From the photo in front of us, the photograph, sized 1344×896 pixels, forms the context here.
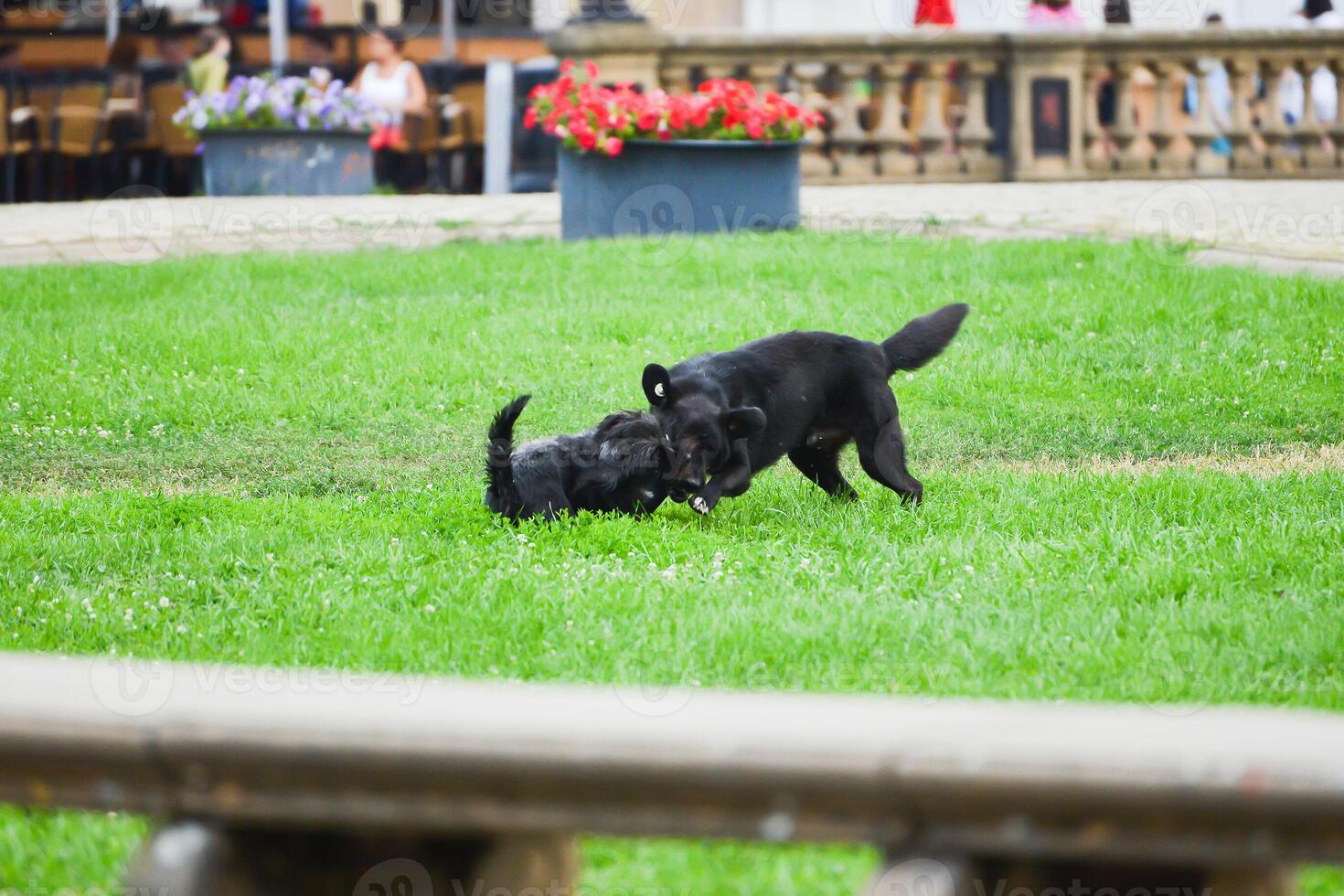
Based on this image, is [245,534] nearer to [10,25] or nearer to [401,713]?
[401,713]

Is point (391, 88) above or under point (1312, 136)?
above

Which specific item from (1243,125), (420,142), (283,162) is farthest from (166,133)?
(1243,125)

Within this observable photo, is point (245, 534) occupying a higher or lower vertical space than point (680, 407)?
lower

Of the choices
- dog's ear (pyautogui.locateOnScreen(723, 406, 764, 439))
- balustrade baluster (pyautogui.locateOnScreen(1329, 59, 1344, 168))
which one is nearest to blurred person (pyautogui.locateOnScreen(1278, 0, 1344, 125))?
balustrade baluster (pyautogui.locateOnScreen(1329, 59, 1344, 168))

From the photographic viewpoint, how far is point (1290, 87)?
18.8 meters

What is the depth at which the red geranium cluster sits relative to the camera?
1191cm

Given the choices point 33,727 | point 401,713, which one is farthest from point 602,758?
point 33,727

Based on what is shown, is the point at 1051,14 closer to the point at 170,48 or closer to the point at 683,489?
the point at 170,48

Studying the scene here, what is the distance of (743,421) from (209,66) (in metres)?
13.1

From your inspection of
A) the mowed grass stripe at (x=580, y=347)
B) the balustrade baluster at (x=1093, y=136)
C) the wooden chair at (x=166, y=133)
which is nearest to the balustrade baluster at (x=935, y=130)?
the balustrade baluster at (x=1093, y=136)

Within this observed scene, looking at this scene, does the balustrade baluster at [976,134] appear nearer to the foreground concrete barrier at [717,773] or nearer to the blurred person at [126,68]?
the blurred person at [126,68]

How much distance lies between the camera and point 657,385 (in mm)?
5625

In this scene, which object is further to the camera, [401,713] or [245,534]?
[245,534]

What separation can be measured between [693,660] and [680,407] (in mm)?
1687
